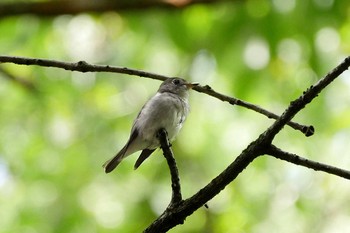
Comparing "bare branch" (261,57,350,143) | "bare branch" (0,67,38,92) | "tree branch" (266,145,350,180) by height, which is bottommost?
"tree branch" (266,145,350,180)

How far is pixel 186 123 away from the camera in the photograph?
700 cm

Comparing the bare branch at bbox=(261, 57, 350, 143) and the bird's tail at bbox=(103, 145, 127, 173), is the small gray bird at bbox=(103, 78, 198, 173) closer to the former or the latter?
the bird's tail at bbox=(103, 145, 127, 173)

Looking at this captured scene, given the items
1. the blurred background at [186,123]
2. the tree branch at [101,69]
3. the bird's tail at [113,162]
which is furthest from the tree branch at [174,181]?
the blurred background at [186,123]

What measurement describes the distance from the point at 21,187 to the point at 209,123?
215cm

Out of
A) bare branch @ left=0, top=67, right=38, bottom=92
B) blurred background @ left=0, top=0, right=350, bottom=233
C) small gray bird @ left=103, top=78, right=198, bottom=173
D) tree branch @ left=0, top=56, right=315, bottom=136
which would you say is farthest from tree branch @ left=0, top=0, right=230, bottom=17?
tree branch @ left=0, top=56, right=315, bottom=136

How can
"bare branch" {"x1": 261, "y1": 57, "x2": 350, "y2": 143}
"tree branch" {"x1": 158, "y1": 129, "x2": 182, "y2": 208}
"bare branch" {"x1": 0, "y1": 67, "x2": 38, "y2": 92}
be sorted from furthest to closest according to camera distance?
"bare branch" {"x1": 0, "y1": 67, "x2": 38, "y2": 92} < "tree branch" {"x1": 158, "y1": 129, "x2": 182, "y2": 208} < "bare branch" {"x1": 261, "y1": 57, "x2": 350, "y2": 143}

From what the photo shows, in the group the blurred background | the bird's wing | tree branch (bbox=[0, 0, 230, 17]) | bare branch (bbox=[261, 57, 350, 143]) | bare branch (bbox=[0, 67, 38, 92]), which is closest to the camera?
bare branch (bbox=[261, 57, 350, 143])

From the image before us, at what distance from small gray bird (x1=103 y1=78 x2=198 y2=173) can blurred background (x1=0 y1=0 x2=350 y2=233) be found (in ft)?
3.04

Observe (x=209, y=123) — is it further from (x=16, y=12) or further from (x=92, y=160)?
(x=16, y=12)

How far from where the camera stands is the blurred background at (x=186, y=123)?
4.96 metres

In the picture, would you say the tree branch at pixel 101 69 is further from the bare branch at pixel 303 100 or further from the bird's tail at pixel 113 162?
the bird's tail at pixel 113 162

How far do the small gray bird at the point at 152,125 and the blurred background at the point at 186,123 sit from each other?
93cm

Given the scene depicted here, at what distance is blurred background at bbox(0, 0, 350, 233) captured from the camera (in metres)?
4.96

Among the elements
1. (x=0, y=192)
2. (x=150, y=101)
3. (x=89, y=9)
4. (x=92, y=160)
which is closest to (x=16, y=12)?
(x=89, y=9)
